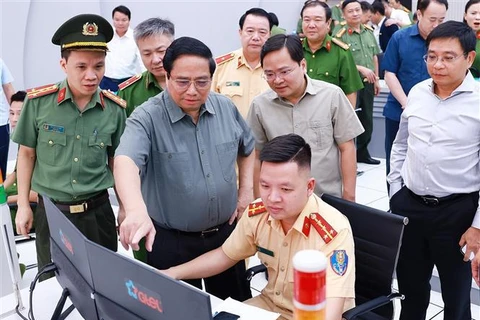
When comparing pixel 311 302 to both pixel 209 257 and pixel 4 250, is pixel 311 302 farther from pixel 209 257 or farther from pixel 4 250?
pixel 4 250

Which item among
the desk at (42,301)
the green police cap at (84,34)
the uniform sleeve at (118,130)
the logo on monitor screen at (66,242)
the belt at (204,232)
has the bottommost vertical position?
the desk at (42,301)

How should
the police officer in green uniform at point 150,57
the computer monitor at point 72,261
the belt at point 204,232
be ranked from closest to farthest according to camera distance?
the computer monitor at point 72,261
the belt at point 204,232
the police officer in green uniform at point 150,57

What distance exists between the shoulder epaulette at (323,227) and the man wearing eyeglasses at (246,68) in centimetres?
137

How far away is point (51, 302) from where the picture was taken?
1.60m

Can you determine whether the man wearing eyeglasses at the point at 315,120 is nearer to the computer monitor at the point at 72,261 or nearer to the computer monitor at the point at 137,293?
the computer monitor at the point at 72,261

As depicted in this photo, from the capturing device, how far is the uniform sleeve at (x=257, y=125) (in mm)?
2215

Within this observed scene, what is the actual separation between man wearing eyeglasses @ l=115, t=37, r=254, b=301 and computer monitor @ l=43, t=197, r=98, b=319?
0.24 meters

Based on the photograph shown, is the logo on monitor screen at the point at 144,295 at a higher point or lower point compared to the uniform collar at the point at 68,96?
lower

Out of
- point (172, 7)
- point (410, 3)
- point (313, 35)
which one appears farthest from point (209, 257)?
point (410, 3)

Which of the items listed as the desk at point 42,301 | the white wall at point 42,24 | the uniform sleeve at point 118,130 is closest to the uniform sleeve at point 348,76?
the uniform sleeve at point 118,130

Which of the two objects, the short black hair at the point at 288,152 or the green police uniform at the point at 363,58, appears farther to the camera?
the green police uniform at the point at 363,58

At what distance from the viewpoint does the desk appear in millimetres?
1541

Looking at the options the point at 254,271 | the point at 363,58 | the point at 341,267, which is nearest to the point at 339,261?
the point at 341,267

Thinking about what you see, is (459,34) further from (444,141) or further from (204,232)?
(204,232)
